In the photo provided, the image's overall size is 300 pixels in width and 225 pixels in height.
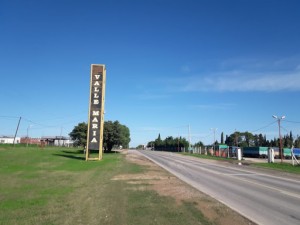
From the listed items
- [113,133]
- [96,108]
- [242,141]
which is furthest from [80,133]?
[242,141]

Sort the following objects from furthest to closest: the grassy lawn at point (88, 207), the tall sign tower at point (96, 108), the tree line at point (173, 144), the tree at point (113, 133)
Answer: the tree line at point (173, 144)
the tree at point (113, 133)
the tall sign tower at point (96, 108)
the grassy lawn at point (88, 207)

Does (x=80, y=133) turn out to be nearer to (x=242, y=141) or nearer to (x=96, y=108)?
(x=96, y=108)

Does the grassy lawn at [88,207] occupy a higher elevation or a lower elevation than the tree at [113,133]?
lower

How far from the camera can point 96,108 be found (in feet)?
135

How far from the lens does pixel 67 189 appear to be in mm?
14234

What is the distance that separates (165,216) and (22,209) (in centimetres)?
416

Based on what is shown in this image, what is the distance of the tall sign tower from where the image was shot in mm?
40375

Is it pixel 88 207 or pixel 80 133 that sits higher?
pixel 80 133

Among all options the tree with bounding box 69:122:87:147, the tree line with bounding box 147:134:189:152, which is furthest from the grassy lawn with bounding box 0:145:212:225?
the tree line with bounding box 147:134:189:152

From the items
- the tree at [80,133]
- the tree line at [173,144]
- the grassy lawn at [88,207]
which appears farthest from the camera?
the tree line at [173,144]

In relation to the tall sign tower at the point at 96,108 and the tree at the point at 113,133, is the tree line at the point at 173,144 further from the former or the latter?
the tall sign tower at the point at 96,108

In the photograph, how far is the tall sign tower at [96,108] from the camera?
132 feet

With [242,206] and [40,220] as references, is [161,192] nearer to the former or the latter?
[242,206]

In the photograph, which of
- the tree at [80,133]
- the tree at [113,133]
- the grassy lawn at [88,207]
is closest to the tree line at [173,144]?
the tree at [80,133]
